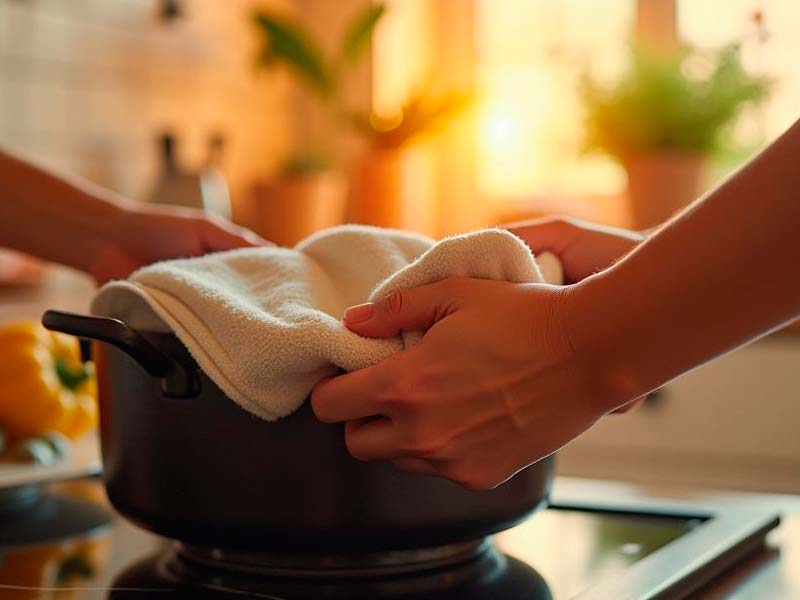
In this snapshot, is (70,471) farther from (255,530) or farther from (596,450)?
(596,450)

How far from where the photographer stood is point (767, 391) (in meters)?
1.80

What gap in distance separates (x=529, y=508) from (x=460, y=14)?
2162 millimetres

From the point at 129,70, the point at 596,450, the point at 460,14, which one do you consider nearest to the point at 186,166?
the point at 129,70

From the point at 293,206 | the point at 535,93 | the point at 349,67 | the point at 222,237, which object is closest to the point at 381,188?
the point at 293,206

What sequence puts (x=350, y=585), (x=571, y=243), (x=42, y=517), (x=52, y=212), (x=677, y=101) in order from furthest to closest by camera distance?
(x=677, y=101)
(x=52, y=212)
(x=42, y=517)
(x=571, y=243)
(x=350, y=585)

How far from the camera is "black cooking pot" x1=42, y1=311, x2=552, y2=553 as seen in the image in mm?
614

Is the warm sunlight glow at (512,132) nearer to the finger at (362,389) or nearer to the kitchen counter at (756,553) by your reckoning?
the kitchen counter at (756,553)

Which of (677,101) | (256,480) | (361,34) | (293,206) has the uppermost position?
(361,34)

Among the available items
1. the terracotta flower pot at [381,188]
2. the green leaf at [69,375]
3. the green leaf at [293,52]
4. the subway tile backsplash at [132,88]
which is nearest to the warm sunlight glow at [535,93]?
the terracotta flower pot at [381,188]

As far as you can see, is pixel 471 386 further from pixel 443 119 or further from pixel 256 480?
pixel 443 119

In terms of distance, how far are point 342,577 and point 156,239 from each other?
0.41m

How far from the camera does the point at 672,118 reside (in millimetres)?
2117

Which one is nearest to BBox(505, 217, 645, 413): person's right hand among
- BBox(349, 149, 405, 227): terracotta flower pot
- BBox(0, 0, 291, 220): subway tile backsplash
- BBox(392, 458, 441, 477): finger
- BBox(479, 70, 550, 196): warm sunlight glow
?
BBox(392, 458, 441, 477): finger

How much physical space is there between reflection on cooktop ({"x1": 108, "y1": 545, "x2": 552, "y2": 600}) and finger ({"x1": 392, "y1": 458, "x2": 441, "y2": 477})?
8 cm
